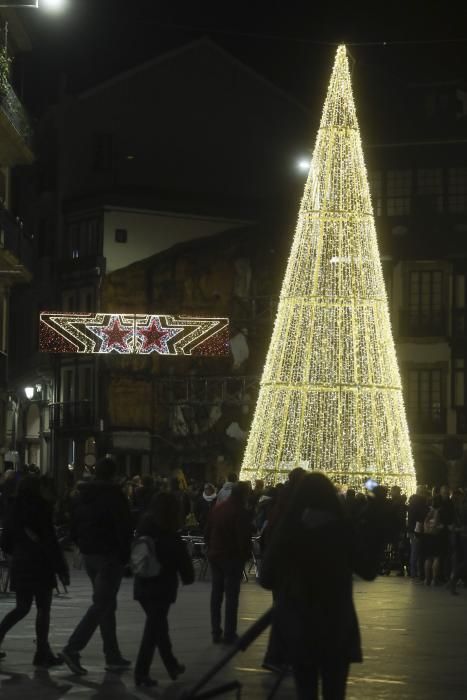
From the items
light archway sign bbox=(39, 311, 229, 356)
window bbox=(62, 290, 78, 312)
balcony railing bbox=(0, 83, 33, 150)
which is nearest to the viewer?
balcony railing bbox=(0, 83, 33, 150)

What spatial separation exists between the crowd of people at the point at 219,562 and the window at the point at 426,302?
38067 millimetres

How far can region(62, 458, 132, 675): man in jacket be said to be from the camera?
15.4 meters

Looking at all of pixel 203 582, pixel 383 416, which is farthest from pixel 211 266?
pixel 203 582

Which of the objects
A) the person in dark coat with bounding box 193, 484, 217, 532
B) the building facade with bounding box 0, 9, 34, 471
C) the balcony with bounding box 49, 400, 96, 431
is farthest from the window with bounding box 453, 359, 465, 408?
the person in dark coat with bounding box 193, 484, 217, 532

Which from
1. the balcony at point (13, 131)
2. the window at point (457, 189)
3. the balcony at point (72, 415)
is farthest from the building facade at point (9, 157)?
the window at point (457, 189)

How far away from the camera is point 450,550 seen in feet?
107

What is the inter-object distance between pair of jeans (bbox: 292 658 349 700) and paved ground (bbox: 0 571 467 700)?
10.4 ft

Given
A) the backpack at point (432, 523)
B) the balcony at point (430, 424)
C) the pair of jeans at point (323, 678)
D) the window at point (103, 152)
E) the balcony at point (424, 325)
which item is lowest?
the backpack at point (432, 523)

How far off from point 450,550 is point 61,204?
4043 cm

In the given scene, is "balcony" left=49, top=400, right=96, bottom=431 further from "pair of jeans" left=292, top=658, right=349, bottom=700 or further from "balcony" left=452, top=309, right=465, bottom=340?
"pair of jeans" left=292, top=658, right=349, bottom=700

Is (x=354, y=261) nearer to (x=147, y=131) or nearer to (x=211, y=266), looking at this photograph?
(x=211, y=266)

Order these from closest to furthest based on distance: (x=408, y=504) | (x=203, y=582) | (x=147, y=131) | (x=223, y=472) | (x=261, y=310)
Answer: (x=203, y=582) → (x=408, y=504) → (x=223, y=472) → (x=261, y=310) → (x=147, y=131)

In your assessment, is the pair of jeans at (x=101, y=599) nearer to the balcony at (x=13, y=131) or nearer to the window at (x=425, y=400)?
the balcony at (x=13, y=131)

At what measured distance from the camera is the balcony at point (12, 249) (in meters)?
A: 41.4
